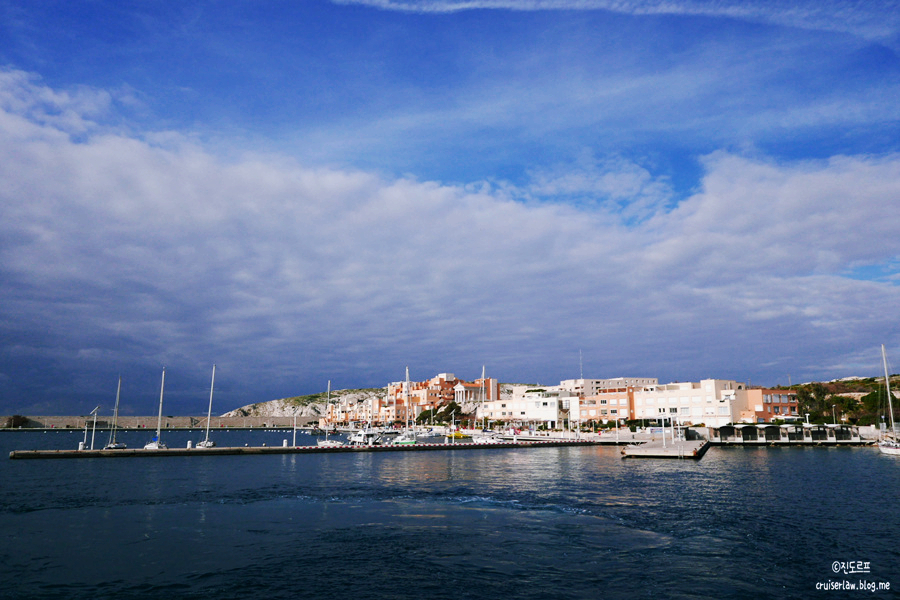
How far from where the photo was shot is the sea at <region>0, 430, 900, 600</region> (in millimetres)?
21859

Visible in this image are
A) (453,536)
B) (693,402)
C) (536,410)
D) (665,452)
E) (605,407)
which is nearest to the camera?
(453,536)

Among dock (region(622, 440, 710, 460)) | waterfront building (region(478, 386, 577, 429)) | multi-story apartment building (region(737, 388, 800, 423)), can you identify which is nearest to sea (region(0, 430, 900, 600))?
dock (region(622, 440, 710, 460))

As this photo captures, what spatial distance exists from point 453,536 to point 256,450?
224 ft

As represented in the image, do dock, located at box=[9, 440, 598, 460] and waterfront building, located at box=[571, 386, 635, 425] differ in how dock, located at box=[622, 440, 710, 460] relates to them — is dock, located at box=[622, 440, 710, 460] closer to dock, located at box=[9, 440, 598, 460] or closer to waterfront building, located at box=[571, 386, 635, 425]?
dock, located at box=[9, 440, 598, 460]

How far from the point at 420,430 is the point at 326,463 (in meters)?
80.9

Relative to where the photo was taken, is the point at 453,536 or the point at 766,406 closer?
the point at 453,536

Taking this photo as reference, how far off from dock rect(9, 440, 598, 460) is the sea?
2402cm

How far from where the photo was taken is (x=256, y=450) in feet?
293

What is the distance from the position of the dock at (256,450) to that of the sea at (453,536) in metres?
24.0

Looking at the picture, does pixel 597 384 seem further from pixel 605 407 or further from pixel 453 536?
pixel 453 536

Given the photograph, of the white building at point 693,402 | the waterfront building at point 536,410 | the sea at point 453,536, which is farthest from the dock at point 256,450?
the waterfront building at point 536,410

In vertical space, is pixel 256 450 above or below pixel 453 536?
above


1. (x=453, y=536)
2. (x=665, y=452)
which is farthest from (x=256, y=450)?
(x=453, y=536)

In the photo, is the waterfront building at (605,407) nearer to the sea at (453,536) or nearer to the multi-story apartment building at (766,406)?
the multi-story apartment building at (766,406)
